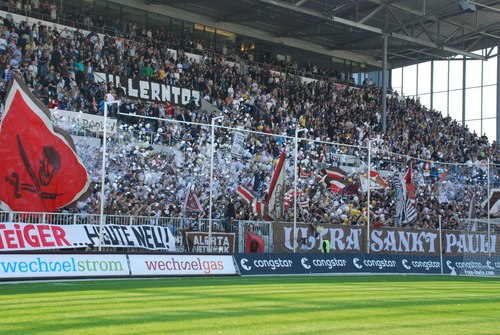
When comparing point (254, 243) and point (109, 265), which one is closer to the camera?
point (109, 265)

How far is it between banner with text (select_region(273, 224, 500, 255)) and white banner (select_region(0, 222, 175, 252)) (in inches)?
224

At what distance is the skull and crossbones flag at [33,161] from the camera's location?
2566 centimetres

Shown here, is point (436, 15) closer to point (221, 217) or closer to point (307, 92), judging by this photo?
point (307, 92)

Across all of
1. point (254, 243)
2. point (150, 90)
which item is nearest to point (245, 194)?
point (254, 243)

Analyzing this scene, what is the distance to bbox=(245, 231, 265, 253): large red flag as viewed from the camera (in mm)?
33906

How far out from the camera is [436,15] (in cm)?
5591

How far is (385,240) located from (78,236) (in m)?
15.9

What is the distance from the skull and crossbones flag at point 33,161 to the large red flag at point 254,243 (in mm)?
8907

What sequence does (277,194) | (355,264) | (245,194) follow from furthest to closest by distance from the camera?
(355,264)
(245,194)
(277,194)

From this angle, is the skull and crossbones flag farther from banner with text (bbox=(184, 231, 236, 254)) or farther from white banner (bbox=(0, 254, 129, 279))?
banner with text (bbox=(184, 231, 236, 254))

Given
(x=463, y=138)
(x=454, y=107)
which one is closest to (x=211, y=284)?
(x=463, y=138)

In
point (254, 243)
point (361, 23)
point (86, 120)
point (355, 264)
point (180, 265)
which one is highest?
point (361, 23)

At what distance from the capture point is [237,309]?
1667cm

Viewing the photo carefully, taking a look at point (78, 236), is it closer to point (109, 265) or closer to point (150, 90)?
point (109, 265)
